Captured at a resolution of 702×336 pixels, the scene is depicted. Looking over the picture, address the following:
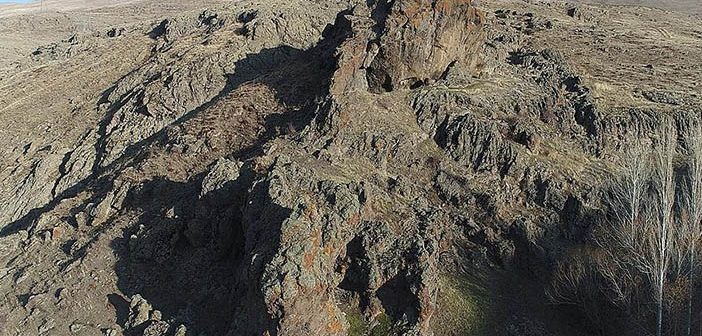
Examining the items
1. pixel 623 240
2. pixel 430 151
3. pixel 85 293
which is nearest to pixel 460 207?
pixel 430 151

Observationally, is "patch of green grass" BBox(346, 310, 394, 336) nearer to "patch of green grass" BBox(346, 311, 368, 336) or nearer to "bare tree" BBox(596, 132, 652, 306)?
"patch of green grass" BBox(346, 311, 368, 336)

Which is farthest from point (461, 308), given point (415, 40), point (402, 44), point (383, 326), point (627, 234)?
point (415, 40)

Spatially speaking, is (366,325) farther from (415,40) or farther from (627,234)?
(415,40)

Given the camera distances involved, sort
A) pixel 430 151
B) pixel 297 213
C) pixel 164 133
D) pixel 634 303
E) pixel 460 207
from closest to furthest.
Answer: pixel 297 213, pixel 634 303, pixel 460 207, pixel 430 151, pixel 164 133

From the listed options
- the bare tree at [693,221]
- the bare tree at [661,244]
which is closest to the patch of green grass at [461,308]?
the bare tree at [661,244]

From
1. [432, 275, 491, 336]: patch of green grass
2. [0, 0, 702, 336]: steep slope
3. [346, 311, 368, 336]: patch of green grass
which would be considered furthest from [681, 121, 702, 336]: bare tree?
[346, 311, 368, 336]: patch of green grass

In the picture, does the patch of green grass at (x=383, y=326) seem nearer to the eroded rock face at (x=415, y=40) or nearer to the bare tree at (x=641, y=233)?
the bare tree at (x=641, y=233)

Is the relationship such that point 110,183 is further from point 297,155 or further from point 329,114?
point 329,114

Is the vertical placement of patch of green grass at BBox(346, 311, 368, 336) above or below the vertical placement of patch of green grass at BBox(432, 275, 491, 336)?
above
